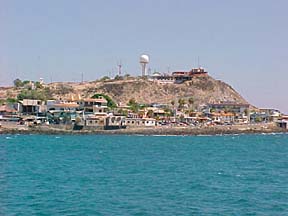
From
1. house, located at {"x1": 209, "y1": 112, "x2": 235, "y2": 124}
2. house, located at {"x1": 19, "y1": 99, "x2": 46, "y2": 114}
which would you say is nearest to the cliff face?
house, located at {"x1": 209, "y1": 112, "x2": 235, "y2": 124}

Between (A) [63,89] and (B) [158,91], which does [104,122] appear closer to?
(A) [63,89]

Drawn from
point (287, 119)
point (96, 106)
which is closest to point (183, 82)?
point (287, 119)

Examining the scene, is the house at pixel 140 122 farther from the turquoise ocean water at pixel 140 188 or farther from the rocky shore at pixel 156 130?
the turquoise ocean water at pixel 140 188

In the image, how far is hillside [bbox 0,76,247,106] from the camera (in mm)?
176250

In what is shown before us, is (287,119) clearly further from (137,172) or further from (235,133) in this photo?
(137,172)

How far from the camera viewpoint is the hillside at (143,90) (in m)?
176

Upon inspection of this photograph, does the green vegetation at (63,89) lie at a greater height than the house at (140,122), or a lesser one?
greater

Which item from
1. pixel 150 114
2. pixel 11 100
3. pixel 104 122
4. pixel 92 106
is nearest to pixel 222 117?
pixel 150 114

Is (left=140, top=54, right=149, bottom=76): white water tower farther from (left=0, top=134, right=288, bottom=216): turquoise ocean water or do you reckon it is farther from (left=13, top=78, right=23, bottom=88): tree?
(left=0, top=134, right=288, bottom=216): turquoise ocean water

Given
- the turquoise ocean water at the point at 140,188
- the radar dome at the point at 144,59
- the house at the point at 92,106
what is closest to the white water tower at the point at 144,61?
the radar dome at the point at 144,59

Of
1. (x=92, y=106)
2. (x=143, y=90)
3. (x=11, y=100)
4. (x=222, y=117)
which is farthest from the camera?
(x=143, y=90)

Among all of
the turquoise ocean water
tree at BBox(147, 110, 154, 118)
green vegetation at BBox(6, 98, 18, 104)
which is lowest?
the turquoise ocean water

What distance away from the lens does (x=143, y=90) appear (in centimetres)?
17950

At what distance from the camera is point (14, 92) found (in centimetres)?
17350
